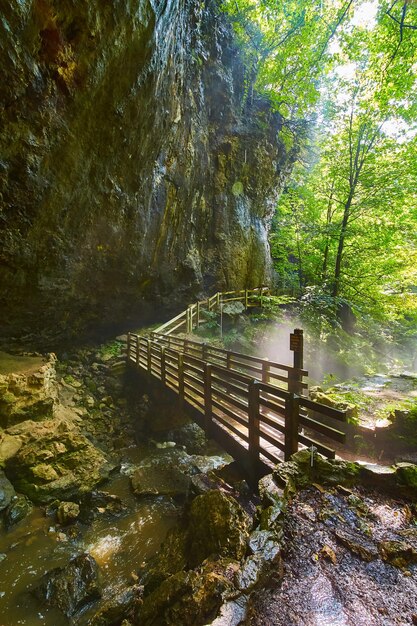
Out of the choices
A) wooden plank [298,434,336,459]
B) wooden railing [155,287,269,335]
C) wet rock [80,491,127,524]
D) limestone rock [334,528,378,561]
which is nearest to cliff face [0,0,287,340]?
wooden railing [155,287,269,335]

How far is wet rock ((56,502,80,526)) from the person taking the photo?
525cm

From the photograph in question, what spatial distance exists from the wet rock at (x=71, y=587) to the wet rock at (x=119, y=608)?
0.93 ft

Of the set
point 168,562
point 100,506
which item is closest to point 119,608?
point 168,562

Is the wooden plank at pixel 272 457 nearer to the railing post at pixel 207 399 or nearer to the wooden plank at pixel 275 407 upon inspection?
the wooden plank at pixel 275 407

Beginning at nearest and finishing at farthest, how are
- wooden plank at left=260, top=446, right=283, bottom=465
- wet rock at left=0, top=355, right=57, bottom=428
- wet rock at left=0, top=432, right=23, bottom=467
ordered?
1. wooden plank at left=260, top=446, right=283, bottom=465
2. wet rock at left=0, top=432, right=23, bottom=467
3. wet rock at left=0, top=355, right=57, bottom=428

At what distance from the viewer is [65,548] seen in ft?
15.6

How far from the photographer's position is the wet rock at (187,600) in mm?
2307

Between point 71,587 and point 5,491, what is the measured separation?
2434 millimetres

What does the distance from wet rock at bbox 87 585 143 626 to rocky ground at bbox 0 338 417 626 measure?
0.01 metres

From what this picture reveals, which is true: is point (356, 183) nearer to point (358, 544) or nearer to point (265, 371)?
point (265, 371)

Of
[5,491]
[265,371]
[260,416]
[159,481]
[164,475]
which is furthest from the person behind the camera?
[164,475]

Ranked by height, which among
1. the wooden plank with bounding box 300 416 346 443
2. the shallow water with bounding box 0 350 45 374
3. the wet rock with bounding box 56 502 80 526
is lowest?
the wet rock with bounding box 56 502 80 526

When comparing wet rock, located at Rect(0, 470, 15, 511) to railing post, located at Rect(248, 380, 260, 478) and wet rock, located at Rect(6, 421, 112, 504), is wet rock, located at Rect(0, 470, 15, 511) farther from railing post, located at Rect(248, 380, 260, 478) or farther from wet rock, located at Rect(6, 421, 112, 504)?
railing post, located at Rect(248, 380, 260, 478)

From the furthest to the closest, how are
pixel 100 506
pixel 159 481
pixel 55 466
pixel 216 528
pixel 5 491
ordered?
1. pixel 159 481
2. pixel 55 466
3. pixel 100 506
4. pixel 5 491
5. pixel 216 528
